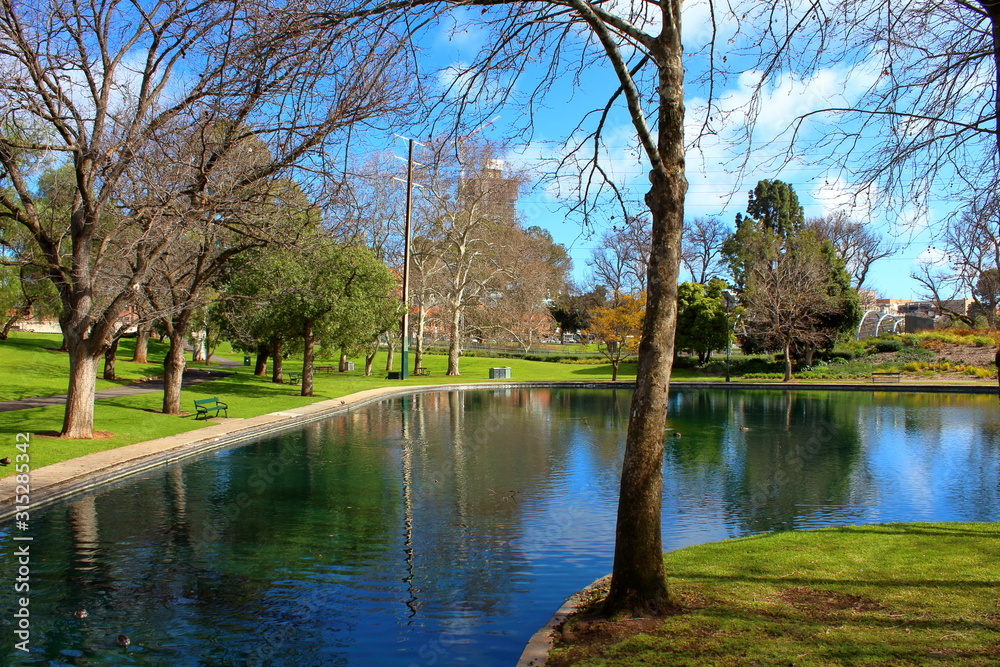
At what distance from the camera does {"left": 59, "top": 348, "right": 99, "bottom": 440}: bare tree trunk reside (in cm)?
1568

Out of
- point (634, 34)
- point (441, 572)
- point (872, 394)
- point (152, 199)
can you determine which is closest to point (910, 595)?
point (441, 572)

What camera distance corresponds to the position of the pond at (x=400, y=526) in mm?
6363

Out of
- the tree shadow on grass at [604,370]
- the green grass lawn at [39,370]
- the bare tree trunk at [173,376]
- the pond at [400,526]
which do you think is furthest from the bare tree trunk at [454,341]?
the bare tree trunk at [173,376]

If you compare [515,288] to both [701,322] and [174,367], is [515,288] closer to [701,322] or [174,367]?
[701,322]

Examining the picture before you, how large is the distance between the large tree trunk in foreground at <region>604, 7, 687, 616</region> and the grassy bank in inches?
12.8

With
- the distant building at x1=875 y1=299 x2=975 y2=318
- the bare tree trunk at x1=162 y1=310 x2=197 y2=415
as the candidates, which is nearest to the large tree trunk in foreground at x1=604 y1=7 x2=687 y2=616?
the distant building at x1=875 y1=299 x2=975 y2=318

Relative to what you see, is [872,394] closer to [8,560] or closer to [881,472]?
[881,472]

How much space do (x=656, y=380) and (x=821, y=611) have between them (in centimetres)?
217

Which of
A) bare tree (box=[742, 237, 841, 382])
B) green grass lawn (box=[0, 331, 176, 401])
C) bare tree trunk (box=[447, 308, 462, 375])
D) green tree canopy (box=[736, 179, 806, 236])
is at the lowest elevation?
green grass lawn (box=[0, 331, 176, 401])

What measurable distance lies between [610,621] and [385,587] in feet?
9.49

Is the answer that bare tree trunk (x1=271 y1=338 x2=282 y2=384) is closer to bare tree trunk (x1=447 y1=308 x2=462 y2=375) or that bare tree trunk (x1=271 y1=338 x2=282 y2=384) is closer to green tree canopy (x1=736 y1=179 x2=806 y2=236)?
bare tree trunk (x1=447 y1=308 x2=462 y2=375)

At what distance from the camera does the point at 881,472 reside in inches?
575

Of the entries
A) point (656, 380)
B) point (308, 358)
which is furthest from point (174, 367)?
point (656, 380)

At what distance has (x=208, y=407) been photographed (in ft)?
77.3
